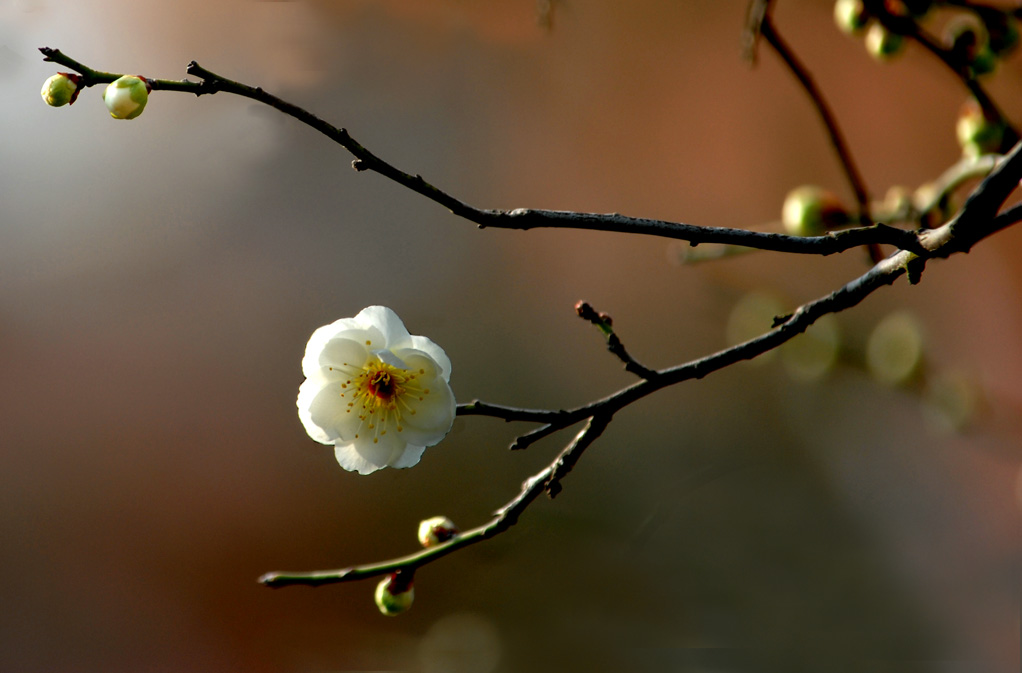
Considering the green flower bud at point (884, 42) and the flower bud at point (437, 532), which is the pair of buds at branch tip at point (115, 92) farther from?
the green flower bud at point (884, 42)

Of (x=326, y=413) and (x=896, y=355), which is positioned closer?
(x=326, y=413)

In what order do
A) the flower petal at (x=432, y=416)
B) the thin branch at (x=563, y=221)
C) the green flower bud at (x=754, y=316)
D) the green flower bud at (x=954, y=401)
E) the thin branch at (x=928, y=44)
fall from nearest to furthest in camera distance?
the thin branch at (x=563, y=221), the flower petal at (x=432, y=416), the thin branch at (x=928, y=44), the green flower bud at (x=954, y=401), the green flower bud at (x=754, y=316)

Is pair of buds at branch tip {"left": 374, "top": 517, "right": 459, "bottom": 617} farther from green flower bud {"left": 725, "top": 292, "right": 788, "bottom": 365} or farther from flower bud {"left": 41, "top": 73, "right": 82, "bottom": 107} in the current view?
green flower bud {"left": 725, "top": 292, "right": 788, "bottom": 365}

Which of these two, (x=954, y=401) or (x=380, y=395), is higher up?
(x=954, y=401)

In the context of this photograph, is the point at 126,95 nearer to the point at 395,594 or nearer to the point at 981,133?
the point at 395,594

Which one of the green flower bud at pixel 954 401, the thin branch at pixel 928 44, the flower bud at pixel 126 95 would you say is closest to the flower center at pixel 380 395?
the flower bud at pixel 126 95

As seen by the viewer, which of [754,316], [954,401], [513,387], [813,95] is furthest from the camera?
[513,387]

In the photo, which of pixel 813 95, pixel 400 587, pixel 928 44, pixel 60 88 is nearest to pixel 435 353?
pixel 400 587

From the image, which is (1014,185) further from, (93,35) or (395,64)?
(395,64)

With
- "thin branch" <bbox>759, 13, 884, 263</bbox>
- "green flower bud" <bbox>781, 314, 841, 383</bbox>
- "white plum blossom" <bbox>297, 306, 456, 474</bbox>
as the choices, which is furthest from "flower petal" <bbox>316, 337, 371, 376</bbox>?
"green flower bud" <bbox>781, 314, 841, 383</bbox>
